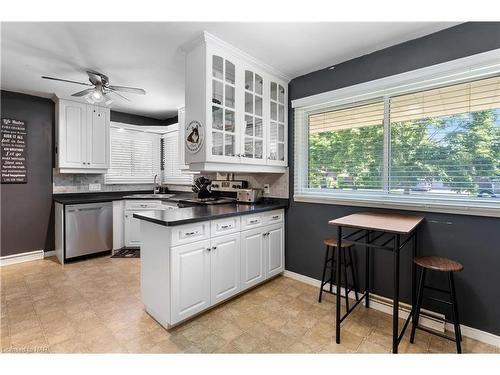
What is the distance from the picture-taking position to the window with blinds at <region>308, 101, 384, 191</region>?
2525 millimetres

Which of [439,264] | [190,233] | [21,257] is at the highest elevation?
[190,233]

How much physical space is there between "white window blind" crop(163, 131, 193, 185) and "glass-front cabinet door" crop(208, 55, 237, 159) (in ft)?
7.45

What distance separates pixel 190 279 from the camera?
2.10m

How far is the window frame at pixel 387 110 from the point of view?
1.95 meters

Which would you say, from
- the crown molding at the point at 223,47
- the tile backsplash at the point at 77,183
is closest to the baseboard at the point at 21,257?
the tile backsplash at the point at 77,183

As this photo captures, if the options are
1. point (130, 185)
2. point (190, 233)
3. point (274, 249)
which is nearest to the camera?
point (190, 233)

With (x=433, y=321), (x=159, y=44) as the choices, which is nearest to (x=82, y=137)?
(x=159, y=44)

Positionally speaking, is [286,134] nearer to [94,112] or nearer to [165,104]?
[165,104]

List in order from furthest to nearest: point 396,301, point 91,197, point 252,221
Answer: point 91,197, point 252,221, point 396,301

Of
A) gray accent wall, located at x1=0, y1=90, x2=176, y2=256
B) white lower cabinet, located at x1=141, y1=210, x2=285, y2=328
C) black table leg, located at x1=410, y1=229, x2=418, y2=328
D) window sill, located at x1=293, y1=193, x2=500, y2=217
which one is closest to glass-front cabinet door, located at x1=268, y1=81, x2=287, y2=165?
window sill, located at x1=293, y1=193, x2=500, y2=217

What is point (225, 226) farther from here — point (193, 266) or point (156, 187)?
point (156, 187)

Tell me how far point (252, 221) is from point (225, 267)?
1.87 ft
